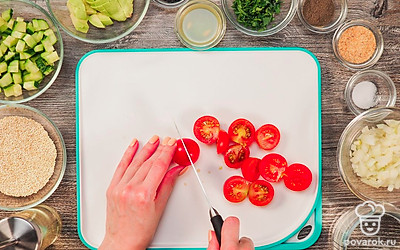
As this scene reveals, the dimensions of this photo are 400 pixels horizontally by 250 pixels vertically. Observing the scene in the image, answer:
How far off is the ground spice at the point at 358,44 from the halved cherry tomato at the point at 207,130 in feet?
1.76

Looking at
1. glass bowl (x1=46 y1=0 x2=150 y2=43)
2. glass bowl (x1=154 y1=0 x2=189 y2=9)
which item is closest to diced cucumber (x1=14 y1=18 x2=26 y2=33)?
glass bowl (x1=46 y1=0 x2=150 y2=43)

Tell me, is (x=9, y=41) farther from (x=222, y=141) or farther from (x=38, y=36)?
(x=222, y=141)

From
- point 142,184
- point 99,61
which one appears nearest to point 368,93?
point 142,184

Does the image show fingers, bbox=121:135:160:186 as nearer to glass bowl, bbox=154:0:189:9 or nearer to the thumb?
the thumb

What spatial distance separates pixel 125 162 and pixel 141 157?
0.06 m

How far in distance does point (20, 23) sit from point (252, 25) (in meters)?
0.83

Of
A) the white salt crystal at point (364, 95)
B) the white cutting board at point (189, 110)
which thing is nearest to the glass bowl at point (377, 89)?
the white salt crystal at point (364, 95)

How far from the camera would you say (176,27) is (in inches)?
65.2

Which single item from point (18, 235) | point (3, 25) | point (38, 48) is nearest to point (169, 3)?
point (38, 48)

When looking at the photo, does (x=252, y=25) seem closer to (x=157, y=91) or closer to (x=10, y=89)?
(x=157, y=91)

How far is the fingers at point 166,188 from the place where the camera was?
5.24ft

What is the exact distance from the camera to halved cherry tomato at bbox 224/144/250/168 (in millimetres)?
1605

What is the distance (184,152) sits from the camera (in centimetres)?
162

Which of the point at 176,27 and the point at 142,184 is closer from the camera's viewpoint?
the point at 142,184
